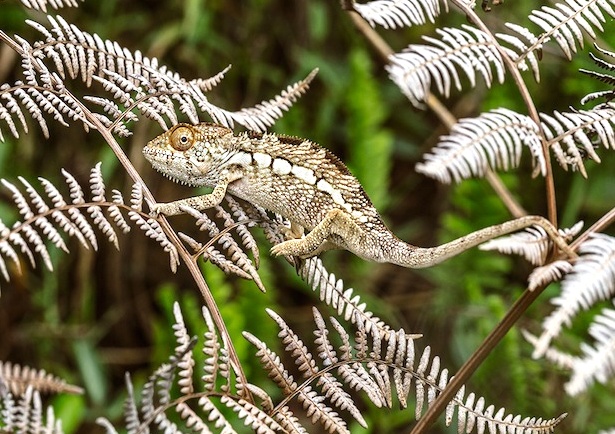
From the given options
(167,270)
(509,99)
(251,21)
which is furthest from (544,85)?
(167,270)

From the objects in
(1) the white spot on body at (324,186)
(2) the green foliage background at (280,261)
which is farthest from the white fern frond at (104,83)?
(2) the green foliage background at (280,261)

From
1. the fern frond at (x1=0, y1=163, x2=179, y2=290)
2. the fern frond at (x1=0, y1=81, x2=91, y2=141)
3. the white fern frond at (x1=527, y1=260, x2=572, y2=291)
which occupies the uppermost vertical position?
the white fern frond at (x1=527, y1=260, x2=572, y2=291)

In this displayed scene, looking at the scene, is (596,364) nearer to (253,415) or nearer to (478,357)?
(478,357)

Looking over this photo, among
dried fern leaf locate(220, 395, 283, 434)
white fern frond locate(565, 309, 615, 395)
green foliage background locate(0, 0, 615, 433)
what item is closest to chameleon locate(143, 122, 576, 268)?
dried fern leaf locate(220, 395, 283, 434)

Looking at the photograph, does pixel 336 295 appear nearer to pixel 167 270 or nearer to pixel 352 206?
pixel 352 206

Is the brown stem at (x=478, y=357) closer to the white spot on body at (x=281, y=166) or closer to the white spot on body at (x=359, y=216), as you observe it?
the white spot on body at (x=359, y=216)

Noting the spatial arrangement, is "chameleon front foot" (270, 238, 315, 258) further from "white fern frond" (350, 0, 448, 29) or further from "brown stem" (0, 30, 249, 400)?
"white fern frond" (350, 0, 448, 29)
